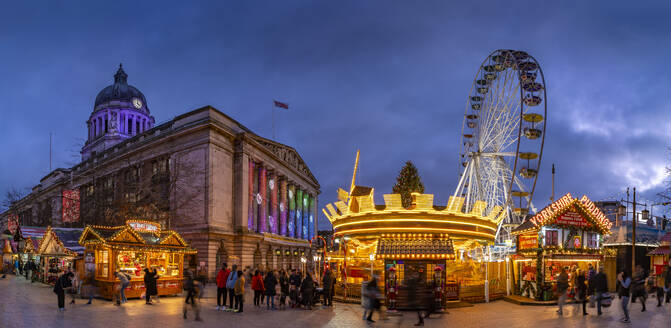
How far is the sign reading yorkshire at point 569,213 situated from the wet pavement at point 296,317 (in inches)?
159

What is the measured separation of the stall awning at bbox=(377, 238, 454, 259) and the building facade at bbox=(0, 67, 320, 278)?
23.9 meters

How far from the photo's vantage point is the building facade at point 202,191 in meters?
46.1

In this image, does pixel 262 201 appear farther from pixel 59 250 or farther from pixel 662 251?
pixel 662 251

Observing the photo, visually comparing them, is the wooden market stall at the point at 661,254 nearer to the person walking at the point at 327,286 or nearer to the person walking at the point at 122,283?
the person walking at the point at 327,286

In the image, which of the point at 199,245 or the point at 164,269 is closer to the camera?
the point at 164,269

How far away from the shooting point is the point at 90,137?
337ft

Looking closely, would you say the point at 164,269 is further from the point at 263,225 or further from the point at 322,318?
the point at 263,225

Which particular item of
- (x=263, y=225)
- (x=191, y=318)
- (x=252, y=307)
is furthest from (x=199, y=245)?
(x=191, y=318)

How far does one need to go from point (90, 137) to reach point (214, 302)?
89236 millimetres

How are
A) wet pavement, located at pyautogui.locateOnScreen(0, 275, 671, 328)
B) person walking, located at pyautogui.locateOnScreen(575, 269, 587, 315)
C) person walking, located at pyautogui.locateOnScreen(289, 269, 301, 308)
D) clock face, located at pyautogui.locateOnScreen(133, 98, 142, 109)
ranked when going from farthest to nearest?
clock face, located at pyautogui.locateOnScreen(133, 98, 142, 109)
person walking, located at pyautogui.locateOnScreen(289, 269, 301, 308)
person walking, located at pyautogui.locateOnScreen(575, 269, 587, 315)
wet pavement, located at pyautogui.locateOnScreen(0, 275, 671, 328)

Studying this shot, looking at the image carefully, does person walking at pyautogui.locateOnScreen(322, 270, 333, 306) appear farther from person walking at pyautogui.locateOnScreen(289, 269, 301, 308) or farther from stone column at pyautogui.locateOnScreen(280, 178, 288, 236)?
stone column at pyautogui.locateOnScreen(280, 178, 288, 236)

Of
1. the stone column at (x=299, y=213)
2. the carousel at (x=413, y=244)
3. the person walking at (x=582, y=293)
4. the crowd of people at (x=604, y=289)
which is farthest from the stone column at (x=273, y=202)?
the person walking at (x=582, y=293)

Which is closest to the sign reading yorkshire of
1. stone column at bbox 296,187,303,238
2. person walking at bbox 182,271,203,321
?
person walking at bbox 182,271,203,321

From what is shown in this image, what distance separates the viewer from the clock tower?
96500mm
